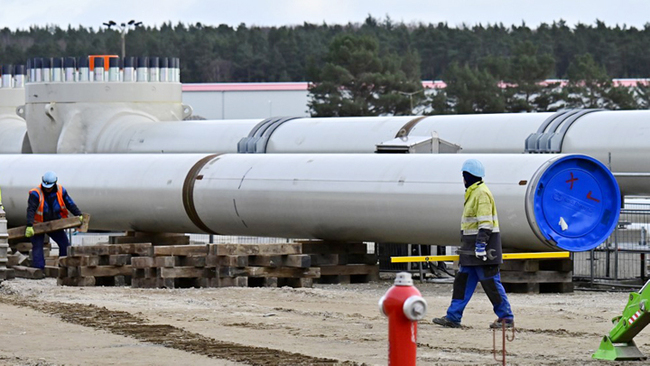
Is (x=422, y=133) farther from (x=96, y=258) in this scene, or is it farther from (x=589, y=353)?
(x=589, y=353)

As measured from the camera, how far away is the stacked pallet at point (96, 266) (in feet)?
57.4

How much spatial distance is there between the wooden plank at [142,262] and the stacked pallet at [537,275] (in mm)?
4482

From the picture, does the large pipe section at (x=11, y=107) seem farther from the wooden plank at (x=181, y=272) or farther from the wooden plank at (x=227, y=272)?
the wooden plank at (x=227, y=272)

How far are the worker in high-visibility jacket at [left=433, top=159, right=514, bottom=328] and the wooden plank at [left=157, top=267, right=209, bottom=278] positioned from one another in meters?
4.83

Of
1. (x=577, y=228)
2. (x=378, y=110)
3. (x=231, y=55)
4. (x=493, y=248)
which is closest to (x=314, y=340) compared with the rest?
(x=493, y=248)

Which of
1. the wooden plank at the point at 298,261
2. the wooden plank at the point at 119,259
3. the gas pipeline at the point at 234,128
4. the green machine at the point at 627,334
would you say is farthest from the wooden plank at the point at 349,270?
the green machine at the point at 627,334

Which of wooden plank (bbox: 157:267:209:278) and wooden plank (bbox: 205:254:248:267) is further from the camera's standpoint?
wooden plank (bbox: 205:254:248:267)

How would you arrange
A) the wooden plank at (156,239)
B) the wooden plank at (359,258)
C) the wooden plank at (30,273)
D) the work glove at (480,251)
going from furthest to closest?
the wooden plank at (156,239) → the wooden plank at (30,273) → the wooden plank at (359,258) → the work glove at (480,251)

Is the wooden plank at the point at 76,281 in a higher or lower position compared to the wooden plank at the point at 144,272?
lower

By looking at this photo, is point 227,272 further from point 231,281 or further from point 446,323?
point 446,323

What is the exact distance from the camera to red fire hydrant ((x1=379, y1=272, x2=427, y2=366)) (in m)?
7.28

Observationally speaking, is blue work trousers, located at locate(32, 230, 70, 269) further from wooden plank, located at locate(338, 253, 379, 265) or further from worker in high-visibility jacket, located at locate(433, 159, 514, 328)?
worker in high-visibility jacket, located at locate(433, 159, 514, 328)

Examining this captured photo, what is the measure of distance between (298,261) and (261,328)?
178 inches

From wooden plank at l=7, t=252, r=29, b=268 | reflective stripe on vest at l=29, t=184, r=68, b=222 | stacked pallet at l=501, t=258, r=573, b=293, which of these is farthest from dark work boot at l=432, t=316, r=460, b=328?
wooden plank at l=7, t=252, r=29, b=268
